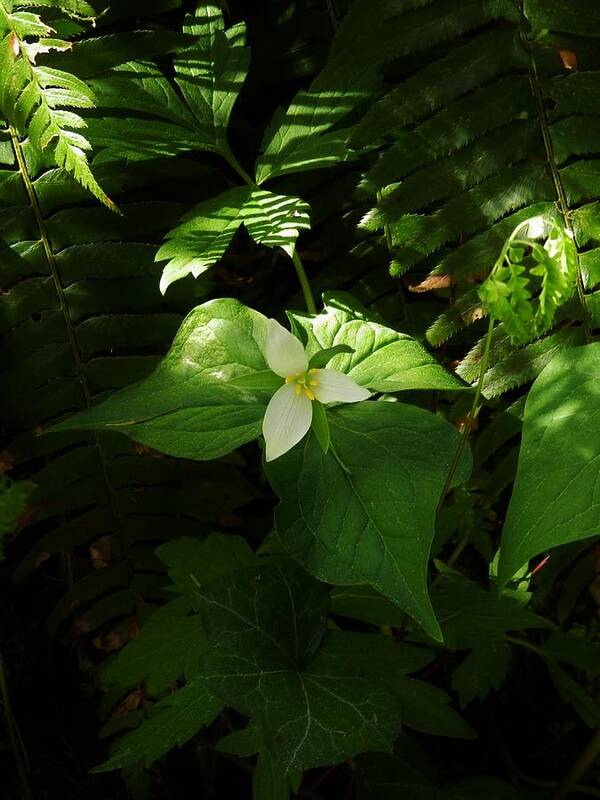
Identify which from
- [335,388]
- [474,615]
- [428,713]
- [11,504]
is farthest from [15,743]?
[335,388]

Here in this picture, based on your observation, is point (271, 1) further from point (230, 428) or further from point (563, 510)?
point (563, 510)

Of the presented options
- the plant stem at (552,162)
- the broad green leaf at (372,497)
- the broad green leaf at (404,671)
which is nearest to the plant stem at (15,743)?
the broad green leaf at (404,671)

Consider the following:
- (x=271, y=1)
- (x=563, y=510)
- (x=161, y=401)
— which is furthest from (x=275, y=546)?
(x=271, y=1)

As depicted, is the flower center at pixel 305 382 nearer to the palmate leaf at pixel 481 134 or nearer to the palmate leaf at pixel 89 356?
the palmate leaf at pixel 481 134

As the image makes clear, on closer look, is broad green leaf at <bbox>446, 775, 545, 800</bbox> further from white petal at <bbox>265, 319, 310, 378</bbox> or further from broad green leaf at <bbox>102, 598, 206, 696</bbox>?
white petal at <bbox>265, 319, 310, 378</bbox>

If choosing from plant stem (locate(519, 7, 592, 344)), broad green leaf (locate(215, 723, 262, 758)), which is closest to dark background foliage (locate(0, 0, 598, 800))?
plant stem (locate(519, 7, 592, 344))
